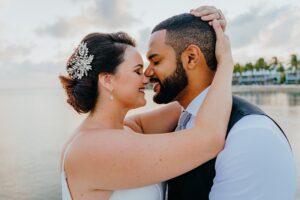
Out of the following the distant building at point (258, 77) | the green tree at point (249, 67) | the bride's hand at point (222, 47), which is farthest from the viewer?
the green tree at point (249, 67)

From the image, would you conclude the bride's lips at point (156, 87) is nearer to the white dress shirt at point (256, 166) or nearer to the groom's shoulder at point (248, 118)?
the groom's shoulder at point (248, 118)

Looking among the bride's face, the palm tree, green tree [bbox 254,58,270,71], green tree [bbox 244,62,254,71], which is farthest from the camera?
green tree [bbox 244,62,254,71]

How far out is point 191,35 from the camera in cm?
259

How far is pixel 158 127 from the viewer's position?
336 centimetres

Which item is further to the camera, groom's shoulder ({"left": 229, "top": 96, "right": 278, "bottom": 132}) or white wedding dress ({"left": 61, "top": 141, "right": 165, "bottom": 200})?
white wedding dress ({"left": 61, "top": 141, "right": 165, "bottom": 200})

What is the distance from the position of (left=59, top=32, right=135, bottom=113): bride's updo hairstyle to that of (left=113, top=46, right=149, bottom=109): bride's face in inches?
1.7

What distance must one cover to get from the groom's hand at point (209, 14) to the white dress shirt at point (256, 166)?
31.0 inches

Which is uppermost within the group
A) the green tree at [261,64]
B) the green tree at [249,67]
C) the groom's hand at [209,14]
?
the groom's hand at [209,14]

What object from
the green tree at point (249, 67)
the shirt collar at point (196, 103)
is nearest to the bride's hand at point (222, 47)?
the shirt collar at point (196, 103)

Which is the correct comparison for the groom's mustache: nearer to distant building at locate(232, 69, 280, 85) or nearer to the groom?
the groom

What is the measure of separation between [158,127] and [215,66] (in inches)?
36.6

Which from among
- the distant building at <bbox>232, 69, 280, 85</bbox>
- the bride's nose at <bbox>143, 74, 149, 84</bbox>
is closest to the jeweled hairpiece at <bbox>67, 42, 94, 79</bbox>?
the bride's nose at <bbox>143, 74, 149, 84</bbox>

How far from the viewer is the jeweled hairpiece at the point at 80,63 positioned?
275 centimetres

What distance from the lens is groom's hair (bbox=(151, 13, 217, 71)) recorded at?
2.56m
